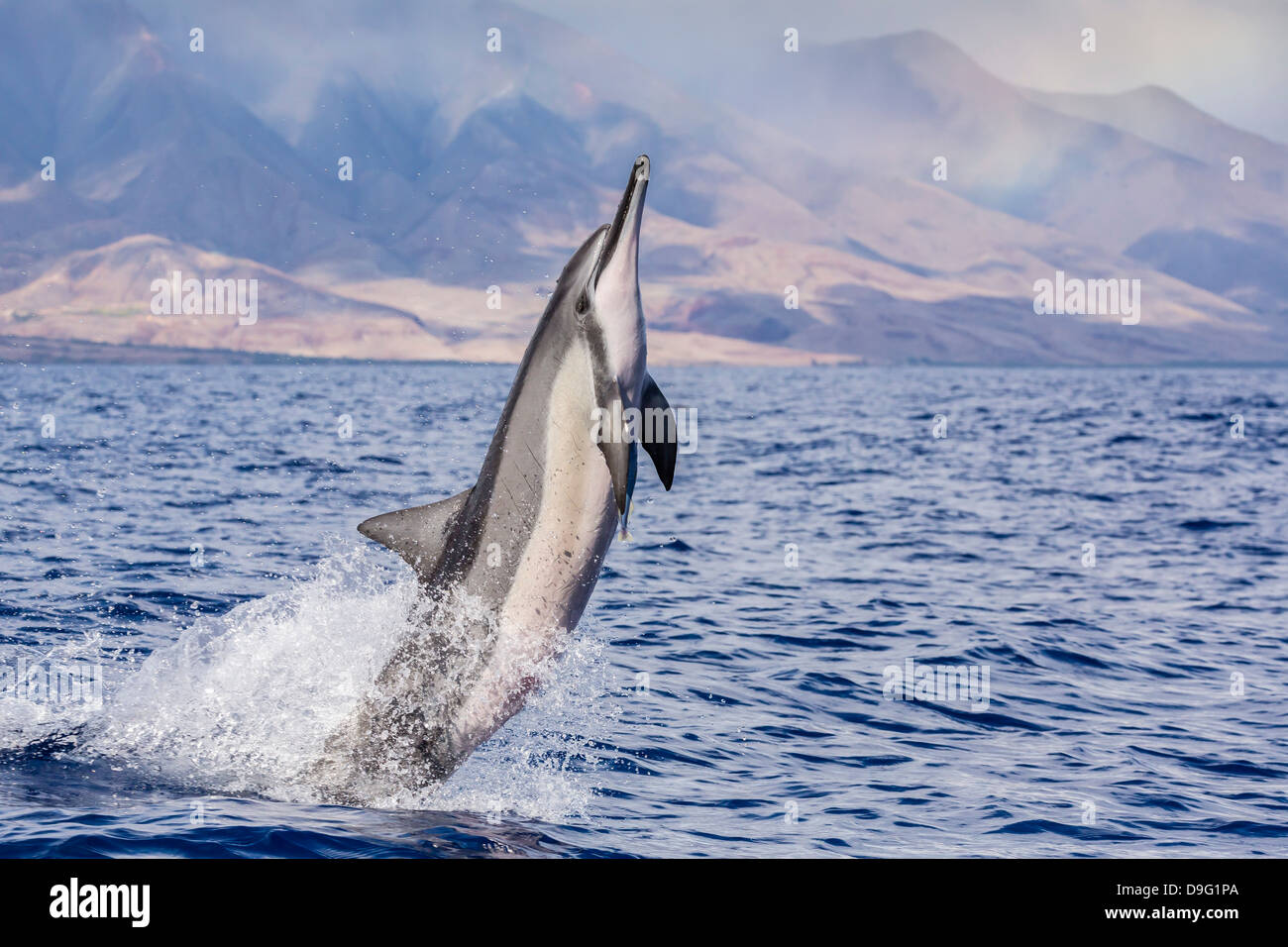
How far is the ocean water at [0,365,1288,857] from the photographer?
1013 centimetres

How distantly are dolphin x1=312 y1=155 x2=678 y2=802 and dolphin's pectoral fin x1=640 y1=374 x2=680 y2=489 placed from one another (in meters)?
0.01

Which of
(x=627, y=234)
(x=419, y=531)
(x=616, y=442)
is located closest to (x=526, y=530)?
(x=419, y=531)

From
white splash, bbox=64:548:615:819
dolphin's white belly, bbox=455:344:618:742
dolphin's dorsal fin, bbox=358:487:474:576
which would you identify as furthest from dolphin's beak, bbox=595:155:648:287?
white splash, bbox=64:548:615:819

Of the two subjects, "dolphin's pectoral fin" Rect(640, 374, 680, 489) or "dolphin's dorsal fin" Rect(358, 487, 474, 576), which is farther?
"dolphin's dorsal fin" Rect(358, 487, 474, 576)

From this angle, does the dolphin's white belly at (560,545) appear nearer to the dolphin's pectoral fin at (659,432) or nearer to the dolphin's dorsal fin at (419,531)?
the dolphin's pectoral fin at (659,432)

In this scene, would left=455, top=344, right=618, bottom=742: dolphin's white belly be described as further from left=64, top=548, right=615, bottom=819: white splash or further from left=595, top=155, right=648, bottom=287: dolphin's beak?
left=595, top=155, right=648, bottom=287: dolphin's beak

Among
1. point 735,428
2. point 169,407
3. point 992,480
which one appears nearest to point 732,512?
point 992,480

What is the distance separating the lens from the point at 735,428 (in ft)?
211

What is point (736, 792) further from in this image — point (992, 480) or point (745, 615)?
point (992, 480)

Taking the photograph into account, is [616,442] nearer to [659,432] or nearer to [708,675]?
[659,432]

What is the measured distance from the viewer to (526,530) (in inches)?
374

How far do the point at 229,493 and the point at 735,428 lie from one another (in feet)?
126
